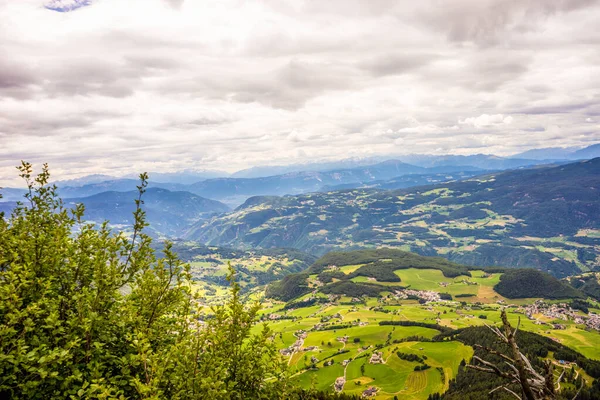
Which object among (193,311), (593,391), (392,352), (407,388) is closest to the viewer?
(193,311)

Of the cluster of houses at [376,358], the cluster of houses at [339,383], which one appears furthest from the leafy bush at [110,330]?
the cluster of houses at [376,358]

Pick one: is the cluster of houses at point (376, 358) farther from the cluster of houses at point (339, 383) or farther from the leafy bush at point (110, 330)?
the leafy bush at point (110, 330)

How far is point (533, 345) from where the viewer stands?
18000 centimetres

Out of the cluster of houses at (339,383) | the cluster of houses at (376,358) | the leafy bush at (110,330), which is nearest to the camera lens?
the leafy bush at (110,330)

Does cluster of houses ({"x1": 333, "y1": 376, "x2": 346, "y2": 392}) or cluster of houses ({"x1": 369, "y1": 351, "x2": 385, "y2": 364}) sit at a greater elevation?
A: cluster of houses ({"x1": 333, "y1": 376, "x2": 346, "y2": 392})

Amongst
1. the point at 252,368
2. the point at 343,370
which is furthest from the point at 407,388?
the point at 252,368

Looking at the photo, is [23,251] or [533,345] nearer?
[23,251]

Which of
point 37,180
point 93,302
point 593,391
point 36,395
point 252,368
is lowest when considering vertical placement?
point 593,391

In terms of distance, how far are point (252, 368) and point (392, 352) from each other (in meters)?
207

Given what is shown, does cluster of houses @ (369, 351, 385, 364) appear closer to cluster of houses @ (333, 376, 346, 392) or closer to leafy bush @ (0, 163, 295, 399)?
cluster of houses @ (333, 376, 346, 392)

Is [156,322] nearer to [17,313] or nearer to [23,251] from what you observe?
[17,313]

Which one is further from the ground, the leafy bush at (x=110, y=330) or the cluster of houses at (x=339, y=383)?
the leafy bush at (x=110, y=330)

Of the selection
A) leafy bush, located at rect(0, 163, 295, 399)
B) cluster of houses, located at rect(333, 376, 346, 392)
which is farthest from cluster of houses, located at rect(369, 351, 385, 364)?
leafy bush, located at rect(0, 163, 295, 399)

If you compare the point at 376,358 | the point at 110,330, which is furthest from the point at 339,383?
the point at 110,330
